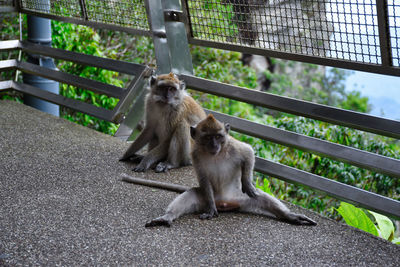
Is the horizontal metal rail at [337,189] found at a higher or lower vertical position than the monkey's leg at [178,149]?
lower

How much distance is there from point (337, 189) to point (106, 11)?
137 inches

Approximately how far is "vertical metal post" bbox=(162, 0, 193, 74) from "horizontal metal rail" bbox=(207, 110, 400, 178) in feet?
2.82

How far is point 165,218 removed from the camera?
3.66 meters

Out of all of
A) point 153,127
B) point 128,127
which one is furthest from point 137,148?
point 128,127

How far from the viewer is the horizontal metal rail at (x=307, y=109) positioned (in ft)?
13.0

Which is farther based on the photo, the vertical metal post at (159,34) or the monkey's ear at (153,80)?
the vertical metal post at (159,34)

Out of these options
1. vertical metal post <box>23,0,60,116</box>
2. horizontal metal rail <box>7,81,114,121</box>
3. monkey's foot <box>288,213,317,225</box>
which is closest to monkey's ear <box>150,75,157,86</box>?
horizontal metal rail <box>7,81,114,121</box>

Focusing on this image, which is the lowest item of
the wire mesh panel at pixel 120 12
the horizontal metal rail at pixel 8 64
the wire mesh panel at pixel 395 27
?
the horizontal metal rail at pixel 8 64

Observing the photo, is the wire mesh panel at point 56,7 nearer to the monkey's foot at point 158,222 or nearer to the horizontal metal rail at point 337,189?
the horizontal metal rail at point 337,189

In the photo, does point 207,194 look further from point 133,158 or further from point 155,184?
point 133,158

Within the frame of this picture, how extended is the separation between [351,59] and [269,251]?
5.72ft

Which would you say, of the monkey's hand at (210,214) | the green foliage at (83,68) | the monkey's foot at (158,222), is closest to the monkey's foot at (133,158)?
the monkey's hand at (210,214)

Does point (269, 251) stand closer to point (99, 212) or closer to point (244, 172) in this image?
point (244, 172)

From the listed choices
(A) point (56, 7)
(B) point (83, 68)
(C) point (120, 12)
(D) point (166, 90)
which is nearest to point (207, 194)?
(D) point (166, 90)
